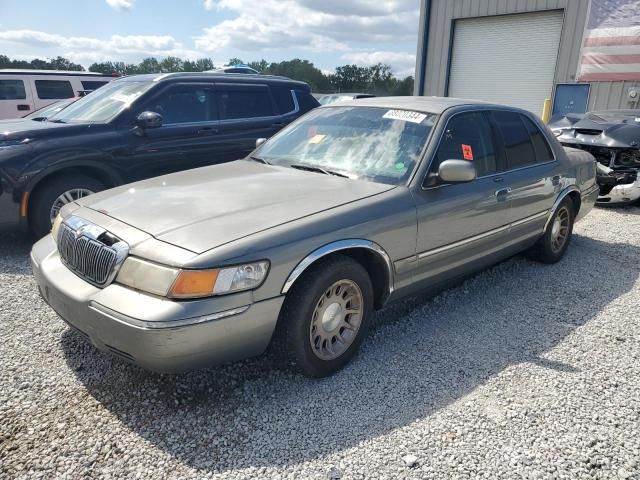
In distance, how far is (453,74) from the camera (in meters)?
16.9

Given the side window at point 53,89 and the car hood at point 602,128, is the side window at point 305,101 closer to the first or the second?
the car hood at point 602,128

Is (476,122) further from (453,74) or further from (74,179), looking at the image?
(453,74)

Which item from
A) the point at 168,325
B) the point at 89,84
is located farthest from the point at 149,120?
the point at 89,84

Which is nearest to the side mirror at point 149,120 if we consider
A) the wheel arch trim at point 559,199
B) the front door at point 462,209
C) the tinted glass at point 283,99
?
the tinted glass at point 283,99

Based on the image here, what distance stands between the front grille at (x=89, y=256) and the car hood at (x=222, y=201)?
19cm

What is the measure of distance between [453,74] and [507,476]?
16550mm

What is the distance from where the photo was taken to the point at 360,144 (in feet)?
11.8

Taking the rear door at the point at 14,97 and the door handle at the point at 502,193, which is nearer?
the door handle at the point at 502,193

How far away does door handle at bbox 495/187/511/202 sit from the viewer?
384cm

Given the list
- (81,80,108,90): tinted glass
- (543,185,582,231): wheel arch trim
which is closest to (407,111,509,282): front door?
(543,185,582,231): wheel arch trim

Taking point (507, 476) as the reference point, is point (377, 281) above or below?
above

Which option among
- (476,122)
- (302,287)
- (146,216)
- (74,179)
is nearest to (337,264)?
(302,287)

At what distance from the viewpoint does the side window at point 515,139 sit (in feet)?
13.5

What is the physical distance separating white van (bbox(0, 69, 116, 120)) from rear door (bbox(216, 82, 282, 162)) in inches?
286
